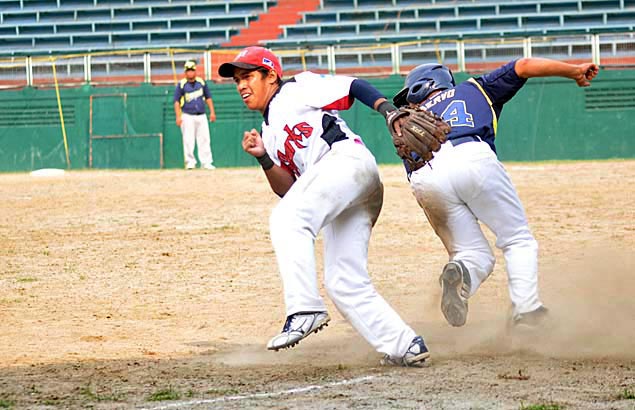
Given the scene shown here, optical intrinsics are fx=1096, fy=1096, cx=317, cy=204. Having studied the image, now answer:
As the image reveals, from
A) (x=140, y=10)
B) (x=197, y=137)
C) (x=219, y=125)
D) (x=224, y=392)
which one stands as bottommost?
(x=224, y=392)

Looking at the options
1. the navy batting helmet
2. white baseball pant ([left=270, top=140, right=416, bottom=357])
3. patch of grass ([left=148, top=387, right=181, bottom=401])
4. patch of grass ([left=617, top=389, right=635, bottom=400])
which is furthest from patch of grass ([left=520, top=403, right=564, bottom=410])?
the navy batting helmet

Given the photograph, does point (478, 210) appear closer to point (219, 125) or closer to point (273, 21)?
point (219, 125)

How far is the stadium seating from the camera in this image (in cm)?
2958

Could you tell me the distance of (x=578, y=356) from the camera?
6.03m

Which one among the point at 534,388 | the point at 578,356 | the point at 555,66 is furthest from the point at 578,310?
the point at 534,388

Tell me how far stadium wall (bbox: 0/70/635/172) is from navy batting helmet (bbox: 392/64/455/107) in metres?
16.9

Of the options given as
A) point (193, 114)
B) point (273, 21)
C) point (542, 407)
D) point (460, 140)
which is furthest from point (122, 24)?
point (542, 407)

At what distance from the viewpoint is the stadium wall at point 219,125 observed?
24.0 m

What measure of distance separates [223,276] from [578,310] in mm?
3536

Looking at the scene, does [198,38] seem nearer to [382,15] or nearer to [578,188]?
[382,15]

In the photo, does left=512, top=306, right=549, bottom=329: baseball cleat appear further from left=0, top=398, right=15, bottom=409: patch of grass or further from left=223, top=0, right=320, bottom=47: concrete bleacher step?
left=223, top=0, right=320, bottom=47: concrete bleacher step

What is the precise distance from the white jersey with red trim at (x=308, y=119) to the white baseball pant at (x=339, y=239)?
89 mm

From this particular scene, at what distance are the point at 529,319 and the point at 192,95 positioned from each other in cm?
1715

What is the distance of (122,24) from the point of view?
100ft
